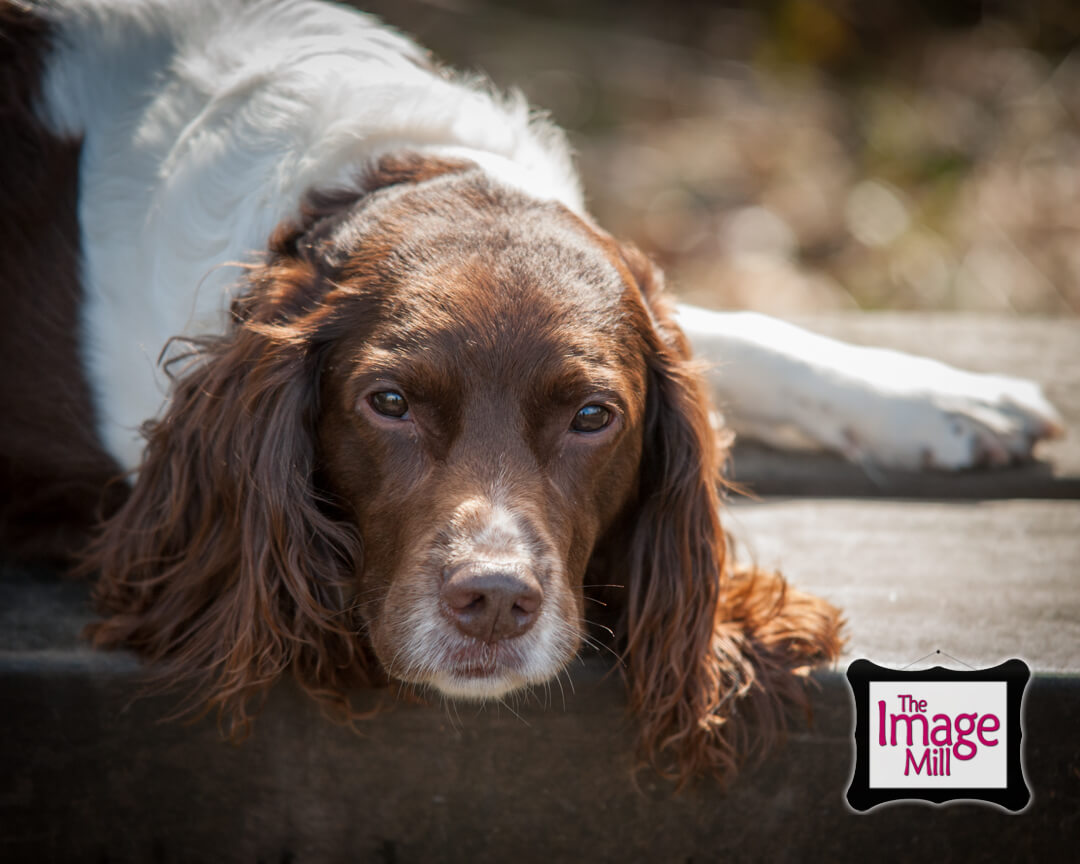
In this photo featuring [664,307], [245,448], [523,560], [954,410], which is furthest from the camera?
[954,410]

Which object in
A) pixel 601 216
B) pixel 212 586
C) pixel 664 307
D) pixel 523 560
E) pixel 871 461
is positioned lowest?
pixel 212 586

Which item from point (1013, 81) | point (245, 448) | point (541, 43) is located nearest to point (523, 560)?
point (245, 448)

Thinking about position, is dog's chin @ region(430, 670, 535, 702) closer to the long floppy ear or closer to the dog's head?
the dog's head

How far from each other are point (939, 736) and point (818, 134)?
19.3 feet

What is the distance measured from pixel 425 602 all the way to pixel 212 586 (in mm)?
587

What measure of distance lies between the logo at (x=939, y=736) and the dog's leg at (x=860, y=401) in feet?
3.05

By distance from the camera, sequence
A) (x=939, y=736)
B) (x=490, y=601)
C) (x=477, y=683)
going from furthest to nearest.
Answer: (x=939, y=736) → (x=477, y=683) → (x=490, y=601)

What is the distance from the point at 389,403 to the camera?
7.03 ft

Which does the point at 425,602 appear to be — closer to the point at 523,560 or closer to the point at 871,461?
the point at 523,560

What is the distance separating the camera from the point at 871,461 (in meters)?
3.19

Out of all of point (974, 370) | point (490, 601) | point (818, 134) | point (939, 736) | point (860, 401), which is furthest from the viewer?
point (818, 134)

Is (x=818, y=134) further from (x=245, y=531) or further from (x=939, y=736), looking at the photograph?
(x=245, y=531)

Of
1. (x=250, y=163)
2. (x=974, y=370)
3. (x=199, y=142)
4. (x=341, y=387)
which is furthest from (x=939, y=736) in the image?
(x=199, y=142)

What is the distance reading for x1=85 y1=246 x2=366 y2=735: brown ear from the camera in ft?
7.26
